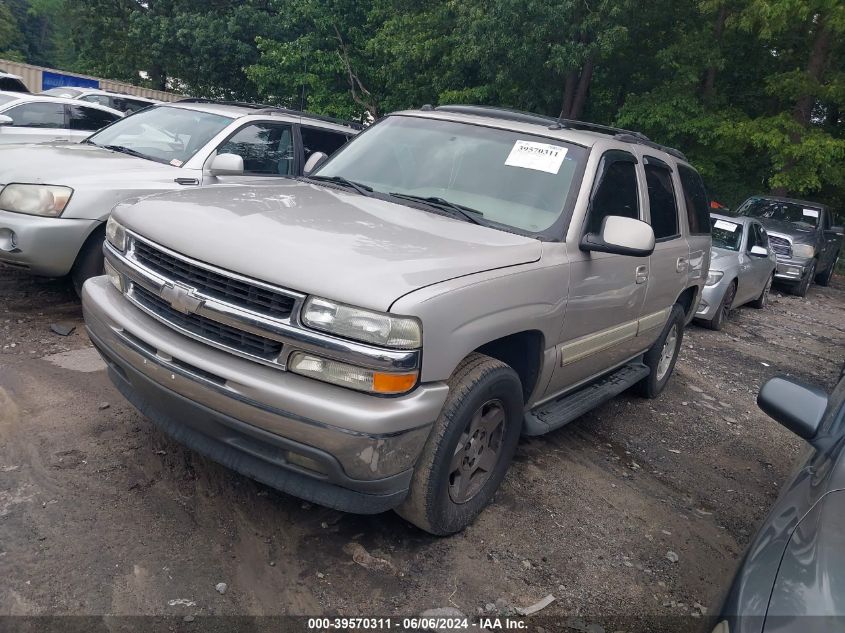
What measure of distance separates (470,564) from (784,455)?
10.6 feet

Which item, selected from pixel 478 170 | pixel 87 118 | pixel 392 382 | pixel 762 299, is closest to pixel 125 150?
pixel 478 170

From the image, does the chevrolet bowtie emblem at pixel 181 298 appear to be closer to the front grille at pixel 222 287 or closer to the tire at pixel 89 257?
the front grille at pixel 222 287

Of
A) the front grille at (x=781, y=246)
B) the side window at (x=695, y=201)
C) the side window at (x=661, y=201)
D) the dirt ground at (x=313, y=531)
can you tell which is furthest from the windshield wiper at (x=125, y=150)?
the front grille at (x=781, y=246)

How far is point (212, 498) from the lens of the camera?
3322 mm

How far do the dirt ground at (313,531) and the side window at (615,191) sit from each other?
1.56 meters

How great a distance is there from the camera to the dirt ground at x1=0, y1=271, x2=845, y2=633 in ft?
9.05

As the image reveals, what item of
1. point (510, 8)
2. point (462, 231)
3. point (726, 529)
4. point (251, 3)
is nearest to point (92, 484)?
point (462, 231)

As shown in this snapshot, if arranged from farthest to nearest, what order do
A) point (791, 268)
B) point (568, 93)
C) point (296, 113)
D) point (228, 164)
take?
point (568, 93)
point (791, 268)
point (296, 113)
point (228, 164)

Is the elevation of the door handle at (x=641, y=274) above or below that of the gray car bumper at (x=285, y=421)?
above

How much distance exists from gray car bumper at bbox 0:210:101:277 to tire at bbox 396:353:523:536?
3425 millimetres

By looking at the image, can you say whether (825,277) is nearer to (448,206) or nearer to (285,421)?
(448,206)

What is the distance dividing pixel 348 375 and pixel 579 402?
6.71 ft

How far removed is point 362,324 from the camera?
2.56 metres

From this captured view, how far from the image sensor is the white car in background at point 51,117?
9.85m
